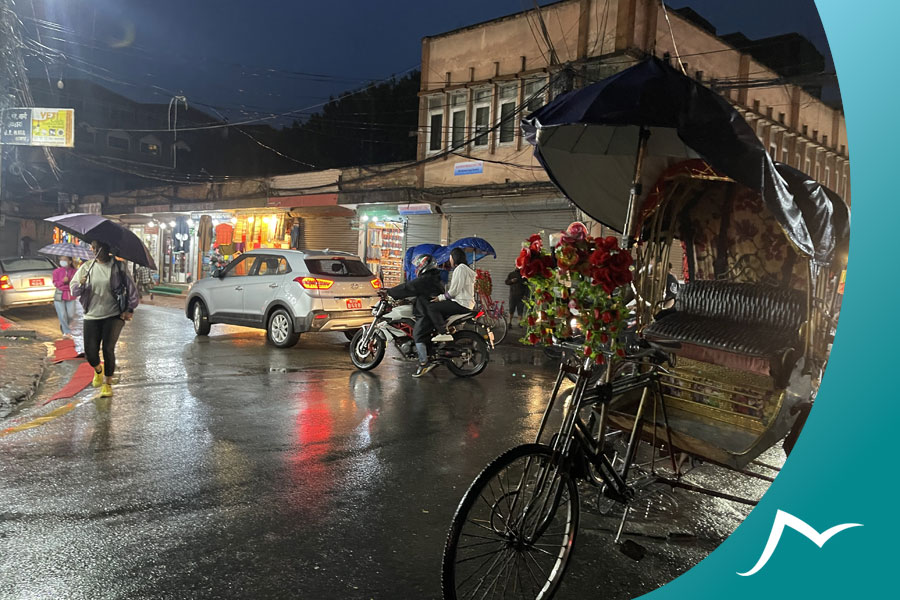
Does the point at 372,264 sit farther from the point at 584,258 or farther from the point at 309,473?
the point at 584,258

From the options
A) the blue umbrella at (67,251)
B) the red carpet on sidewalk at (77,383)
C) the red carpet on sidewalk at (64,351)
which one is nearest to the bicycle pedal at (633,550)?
the red carpet on sidewalk at (77,383)

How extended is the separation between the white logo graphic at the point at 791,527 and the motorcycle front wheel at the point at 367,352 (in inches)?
298

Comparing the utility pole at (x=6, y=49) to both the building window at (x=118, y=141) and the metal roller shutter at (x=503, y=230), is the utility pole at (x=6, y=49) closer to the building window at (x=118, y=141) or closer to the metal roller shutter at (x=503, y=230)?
the metal roller shutter at (x=503, y=230)

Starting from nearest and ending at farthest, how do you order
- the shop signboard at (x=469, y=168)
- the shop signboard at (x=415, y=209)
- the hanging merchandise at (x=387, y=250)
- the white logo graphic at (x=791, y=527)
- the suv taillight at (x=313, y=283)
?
1. the white logo graphic at (x=791, y=527)
2. the suv taillight at (x=313, y=283)
3. the shop signboard at (x=469, y=168)
4. the shop signboard at (x=415, y=209)
5. the hanging merchandise at (x=387, y=250)

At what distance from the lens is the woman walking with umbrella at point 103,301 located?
24.4 feet

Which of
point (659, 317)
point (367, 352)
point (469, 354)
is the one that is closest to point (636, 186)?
point (659, 317)

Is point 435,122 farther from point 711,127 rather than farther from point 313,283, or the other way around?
point 711,127

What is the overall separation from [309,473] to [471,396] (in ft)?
11.3

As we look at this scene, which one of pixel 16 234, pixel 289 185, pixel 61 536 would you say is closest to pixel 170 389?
pixel 61 536

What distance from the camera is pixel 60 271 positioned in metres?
12.2

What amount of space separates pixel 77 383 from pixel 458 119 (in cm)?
1510

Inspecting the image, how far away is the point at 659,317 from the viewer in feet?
16.4

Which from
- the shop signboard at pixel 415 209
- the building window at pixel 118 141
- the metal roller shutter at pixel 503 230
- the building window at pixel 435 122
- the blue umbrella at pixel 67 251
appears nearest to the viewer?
the blue umbrella at pixel 67 251

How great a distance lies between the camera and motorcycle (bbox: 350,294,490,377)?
933cm
